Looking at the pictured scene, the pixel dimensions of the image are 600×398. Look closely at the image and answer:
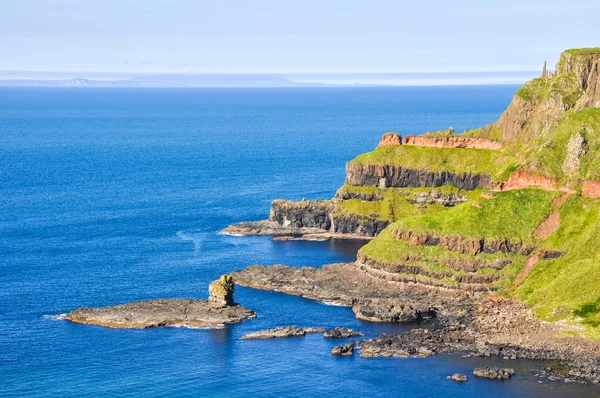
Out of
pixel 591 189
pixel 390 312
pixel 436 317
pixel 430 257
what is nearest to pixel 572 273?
pixel 591 189

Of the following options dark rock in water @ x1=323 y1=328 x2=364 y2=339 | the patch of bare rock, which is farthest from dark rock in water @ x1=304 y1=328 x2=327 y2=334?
dark rock in water @ x1=323 y1=328 x2=364 y2=339

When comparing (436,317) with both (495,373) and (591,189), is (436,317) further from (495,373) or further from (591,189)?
(591,189)

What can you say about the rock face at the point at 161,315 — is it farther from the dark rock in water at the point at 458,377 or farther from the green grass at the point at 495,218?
the green grass at the point at 495,218

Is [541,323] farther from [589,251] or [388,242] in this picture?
[388,242]

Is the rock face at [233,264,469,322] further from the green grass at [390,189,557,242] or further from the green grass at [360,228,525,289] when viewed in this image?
the green grass at [390,189,557,242]

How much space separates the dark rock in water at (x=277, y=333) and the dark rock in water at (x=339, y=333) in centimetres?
371

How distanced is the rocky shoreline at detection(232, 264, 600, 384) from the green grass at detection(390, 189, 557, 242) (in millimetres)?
12208

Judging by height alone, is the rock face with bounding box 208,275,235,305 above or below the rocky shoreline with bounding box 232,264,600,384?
→ above

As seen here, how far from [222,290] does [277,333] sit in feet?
49.2

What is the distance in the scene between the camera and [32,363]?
14838cm

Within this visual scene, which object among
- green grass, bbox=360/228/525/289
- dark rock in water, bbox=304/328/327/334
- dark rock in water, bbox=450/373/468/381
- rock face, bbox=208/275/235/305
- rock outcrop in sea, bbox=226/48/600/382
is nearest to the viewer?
dark rock in water, bbox=450/373/468/381

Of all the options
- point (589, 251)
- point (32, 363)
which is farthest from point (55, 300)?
point (589, 251)

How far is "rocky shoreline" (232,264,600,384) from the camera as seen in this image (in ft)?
495

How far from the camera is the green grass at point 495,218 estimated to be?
7416 inches
